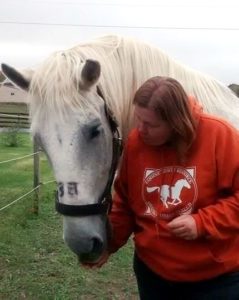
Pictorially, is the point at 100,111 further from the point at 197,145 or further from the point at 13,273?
the point at 13,273

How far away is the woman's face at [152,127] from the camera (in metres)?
1.96

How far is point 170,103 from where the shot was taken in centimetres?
193

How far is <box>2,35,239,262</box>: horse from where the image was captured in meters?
1.98

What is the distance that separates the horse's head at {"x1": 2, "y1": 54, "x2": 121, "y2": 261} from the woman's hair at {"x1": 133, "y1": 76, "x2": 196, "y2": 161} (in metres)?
0.21

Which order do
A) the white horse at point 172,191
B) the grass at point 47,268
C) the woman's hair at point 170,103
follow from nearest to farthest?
1. the woman's hair at point 170,103
2. the white horse at point 172,191
3. the grass at point 47,268

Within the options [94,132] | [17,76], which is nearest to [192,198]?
[94,132]

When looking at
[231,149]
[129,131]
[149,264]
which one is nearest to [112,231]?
[149,264]

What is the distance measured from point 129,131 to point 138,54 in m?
0.34

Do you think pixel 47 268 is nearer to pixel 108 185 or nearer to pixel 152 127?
pixel 108 185

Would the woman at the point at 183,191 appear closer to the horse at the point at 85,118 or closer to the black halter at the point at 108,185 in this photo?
the black halter at the point at 108,185

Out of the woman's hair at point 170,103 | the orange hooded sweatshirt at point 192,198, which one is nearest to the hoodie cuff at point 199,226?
the orange hooded sweatshirt at point 192,198

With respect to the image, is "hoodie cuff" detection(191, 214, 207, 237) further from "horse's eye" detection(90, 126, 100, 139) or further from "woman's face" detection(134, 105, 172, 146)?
"horse's eye" detection(90, 126, 100, 139)

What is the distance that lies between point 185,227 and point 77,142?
511 millimetres

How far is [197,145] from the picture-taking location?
2031mm
